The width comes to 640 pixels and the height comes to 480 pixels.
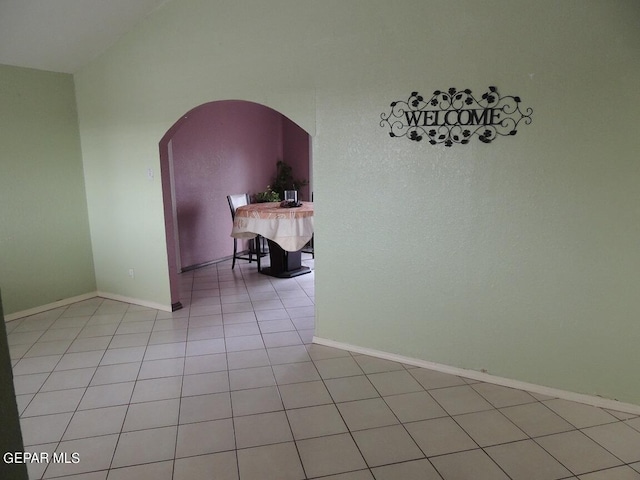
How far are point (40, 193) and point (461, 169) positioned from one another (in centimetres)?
378

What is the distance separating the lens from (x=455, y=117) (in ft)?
8.87

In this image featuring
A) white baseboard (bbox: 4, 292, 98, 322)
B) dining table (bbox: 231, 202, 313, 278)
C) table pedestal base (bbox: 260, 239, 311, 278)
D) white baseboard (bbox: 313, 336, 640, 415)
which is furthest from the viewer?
table pedestal base (bbox: 260, 239, 311, 278)

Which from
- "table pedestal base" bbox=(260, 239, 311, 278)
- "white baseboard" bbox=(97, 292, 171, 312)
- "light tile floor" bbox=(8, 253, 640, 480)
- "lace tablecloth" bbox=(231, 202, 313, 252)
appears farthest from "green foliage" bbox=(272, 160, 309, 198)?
"light tile floor" bbox=(8, 253, 640, 480)

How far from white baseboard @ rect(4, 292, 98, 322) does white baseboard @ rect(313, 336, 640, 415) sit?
8.75 ft

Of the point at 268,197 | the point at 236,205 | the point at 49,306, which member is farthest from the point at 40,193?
the point at 268,197

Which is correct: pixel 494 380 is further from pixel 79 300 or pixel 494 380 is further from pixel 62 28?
pixel 62 28

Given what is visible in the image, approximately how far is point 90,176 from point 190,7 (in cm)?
199

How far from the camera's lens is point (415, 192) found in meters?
2.90

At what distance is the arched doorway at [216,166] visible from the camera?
5.59 m

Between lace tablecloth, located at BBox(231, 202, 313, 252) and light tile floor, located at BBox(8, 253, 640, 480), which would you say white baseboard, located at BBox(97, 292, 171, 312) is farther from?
lace tablecloth, located at BBox(231, 202, 313, 252)

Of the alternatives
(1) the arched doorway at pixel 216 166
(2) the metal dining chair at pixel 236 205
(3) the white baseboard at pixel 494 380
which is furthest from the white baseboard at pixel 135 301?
(3) the white baseboard at pixel 494 380

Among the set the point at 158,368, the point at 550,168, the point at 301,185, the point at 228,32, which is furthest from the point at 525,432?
the point at 301,185

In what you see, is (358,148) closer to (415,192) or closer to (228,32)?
(415,192)

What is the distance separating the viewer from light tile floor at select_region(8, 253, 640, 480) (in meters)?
2.11
